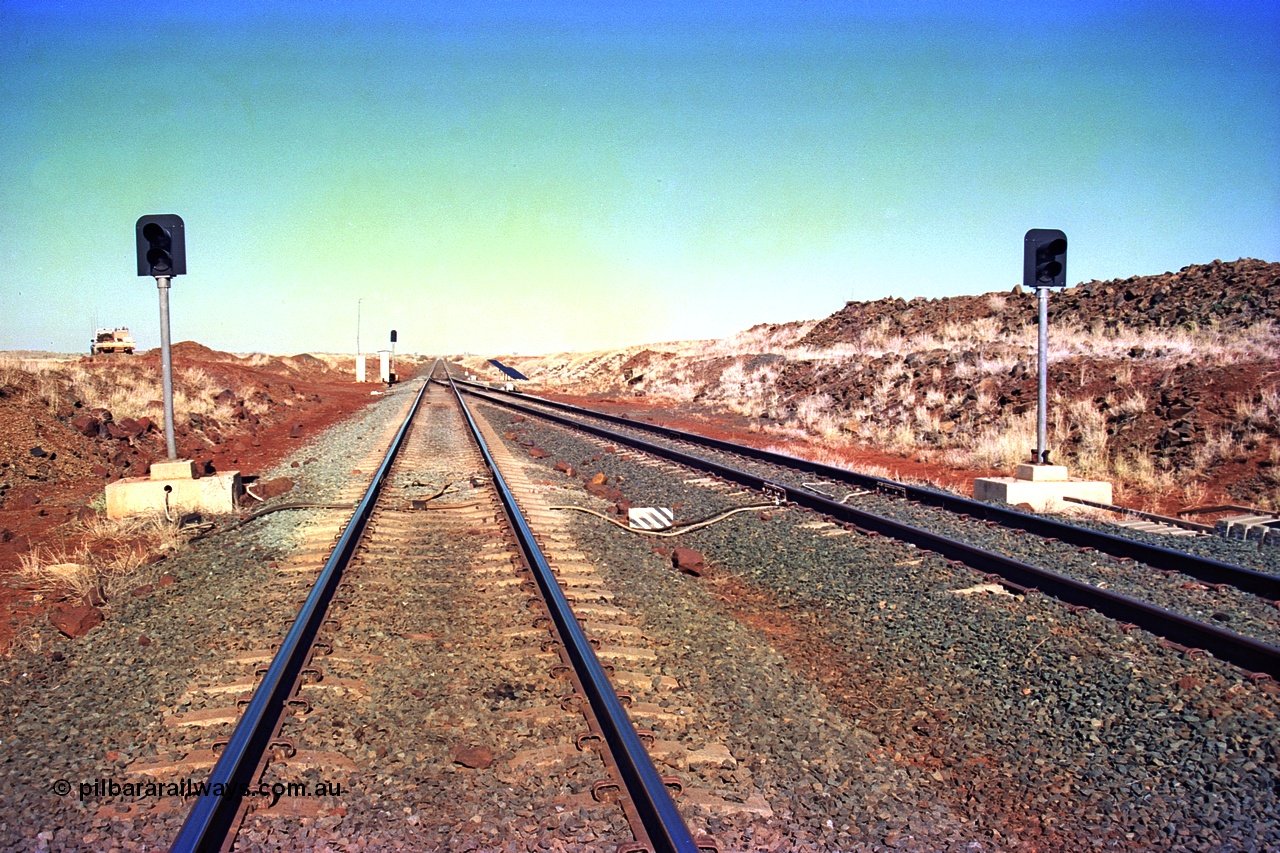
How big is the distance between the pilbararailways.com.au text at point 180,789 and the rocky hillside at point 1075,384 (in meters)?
12.5

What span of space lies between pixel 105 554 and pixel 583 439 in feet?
39.7

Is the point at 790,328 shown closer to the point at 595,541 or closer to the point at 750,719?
the point at 595,541

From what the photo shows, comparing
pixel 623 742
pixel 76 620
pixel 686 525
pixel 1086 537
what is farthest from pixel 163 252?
pixel 1086 537

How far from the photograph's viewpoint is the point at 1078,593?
6.50 meters

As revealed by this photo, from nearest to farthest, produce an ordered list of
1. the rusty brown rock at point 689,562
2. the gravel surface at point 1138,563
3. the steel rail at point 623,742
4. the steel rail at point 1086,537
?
the steel rail at point 623,742 < the gravel surface at point 1138,563 < the steel rail at point 1086,537 < the rusty brown rock at point 689,562

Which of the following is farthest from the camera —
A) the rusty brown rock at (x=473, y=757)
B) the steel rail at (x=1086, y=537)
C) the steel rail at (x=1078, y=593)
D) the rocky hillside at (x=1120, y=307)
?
the rocky hillside at (x=1120, y=307)

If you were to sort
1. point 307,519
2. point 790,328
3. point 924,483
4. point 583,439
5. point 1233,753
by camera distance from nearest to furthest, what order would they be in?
point 1233,753
point 307,519
point 924,483
point 583,439
point 790,328

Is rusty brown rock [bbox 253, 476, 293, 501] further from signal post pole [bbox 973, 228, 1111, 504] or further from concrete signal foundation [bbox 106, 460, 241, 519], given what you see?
signal post pole [bbox 973, 228, 1111, 504]

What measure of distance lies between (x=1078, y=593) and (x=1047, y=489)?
5.00m

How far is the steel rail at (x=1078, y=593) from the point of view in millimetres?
5191

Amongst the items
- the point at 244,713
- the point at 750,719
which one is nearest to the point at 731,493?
the point at 750,719

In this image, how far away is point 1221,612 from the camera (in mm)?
6223

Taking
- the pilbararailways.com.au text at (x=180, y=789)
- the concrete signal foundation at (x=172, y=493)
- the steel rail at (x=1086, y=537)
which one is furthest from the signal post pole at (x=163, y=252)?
the steel rail at (x=1086, y=537)

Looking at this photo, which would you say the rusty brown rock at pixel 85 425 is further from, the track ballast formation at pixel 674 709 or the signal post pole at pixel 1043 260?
the signal post pole at pixel 1043 260
